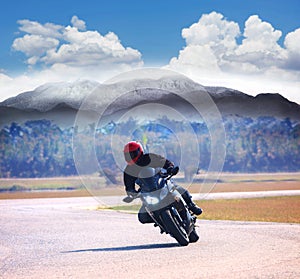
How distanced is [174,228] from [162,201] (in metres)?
0.58

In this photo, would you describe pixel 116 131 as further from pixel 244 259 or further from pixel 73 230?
pixel 244 259

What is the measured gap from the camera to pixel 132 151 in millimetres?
13312

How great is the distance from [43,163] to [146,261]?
95150 mm

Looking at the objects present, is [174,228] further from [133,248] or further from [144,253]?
[144,253]

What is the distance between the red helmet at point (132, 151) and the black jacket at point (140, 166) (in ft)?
1.02

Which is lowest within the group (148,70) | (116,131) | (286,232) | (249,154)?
(249,154)

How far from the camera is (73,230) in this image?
1930cm

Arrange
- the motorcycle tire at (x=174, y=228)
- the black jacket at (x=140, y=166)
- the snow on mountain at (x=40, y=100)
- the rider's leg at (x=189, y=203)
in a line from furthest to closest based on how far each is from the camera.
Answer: the snow on mountain at (x=40, y=100)
the rider's leg at (x=189, y=203)
the black jacket at (x=140, y=166)
the motorcycle tire at (x=174, y=228)

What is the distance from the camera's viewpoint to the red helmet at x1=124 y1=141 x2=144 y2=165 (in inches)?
520

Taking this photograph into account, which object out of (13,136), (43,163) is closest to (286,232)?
(43,163)

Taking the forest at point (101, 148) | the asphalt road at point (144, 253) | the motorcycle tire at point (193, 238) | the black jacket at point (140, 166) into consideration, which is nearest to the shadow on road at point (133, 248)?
the asphalt road at point (144, 253)

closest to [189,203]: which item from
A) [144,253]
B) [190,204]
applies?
[190,204]

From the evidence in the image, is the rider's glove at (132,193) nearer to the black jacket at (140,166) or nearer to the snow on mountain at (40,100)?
the black jacket at (140,166)

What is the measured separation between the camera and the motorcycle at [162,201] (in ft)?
44.7
